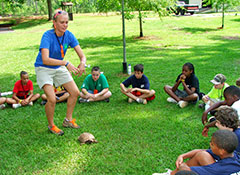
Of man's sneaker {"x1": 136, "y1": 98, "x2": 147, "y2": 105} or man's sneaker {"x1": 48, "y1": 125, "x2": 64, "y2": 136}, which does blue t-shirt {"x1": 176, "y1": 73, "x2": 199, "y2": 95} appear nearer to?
man's sneaker {"x1": 136, "y1": 98, "x2": 147, "y2": 105}

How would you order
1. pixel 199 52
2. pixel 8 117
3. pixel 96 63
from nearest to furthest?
1. pixel 8 117
2. pixel 96 63
3. pixel 199 52

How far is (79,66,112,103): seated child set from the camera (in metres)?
5.27

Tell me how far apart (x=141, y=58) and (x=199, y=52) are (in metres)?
2.44

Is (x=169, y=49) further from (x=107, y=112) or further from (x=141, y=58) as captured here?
(x=107, y=112)

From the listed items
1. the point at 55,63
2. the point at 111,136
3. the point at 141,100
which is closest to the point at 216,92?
the point at 141,100

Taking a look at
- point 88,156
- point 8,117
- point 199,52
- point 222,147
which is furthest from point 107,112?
point 199,52

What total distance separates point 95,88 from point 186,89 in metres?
1.97

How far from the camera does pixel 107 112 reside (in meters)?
4.80

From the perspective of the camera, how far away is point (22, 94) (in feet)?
17.8

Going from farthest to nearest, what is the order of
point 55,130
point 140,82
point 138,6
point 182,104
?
1. point 138,6
2. point 140,82
3. point 182,104
4. point 55,130

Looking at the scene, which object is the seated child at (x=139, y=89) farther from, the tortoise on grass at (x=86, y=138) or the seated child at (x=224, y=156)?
the seated child at (x=224, y=156)

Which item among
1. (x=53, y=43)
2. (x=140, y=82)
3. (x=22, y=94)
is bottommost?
(x=22, y=94)

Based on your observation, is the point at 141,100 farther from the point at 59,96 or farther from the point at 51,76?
the point at 51,76

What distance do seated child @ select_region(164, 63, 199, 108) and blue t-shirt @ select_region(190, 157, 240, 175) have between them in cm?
252
